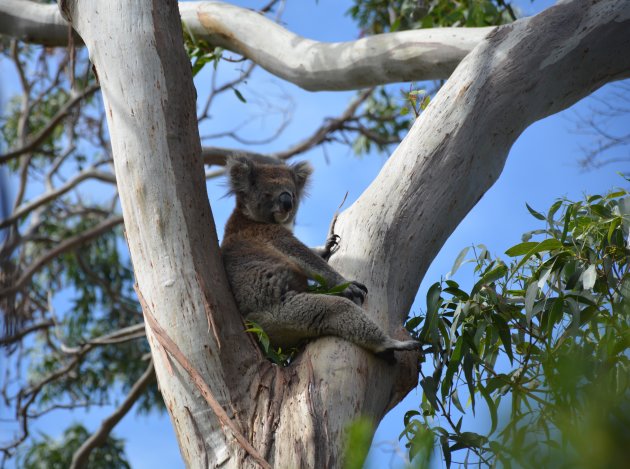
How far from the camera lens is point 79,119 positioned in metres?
9.54

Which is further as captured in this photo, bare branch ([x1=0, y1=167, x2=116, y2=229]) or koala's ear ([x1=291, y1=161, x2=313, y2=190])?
bare branch ([x1=0, y1=167, x2=116, y2=229])

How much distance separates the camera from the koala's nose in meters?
4.13

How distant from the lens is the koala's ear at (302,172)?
180 inches

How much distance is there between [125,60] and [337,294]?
1.22m

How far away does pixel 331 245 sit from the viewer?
10.8ft

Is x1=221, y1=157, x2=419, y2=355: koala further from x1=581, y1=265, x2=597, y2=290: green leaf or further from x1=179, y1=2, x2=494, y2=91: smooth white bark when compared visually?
x1=179, y1=2, x2=494, y2=91: smooth white bark

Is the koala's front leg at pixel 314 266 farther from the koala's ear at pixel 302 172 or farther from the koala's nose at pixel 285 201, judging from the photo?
the koala's ear at pixel 302 172

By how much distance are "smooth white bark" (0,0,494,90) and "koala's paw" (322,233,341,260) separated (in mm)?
1549

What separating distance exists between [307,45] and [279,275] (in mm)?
2261

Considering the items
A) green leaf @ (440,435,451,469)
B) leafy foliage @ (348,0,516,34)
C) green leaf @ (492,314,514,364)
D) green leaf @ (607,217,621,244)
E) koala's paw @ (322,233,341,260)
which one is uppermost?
leafy foliage @ (348,0,516,34)

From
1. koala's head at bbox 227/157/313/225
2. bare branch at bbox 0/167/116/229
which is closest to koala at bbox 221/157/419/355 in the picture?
koala's head at bbox 227/157/313/225

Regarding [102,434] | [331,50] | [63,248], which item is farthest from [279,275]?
[63,248]

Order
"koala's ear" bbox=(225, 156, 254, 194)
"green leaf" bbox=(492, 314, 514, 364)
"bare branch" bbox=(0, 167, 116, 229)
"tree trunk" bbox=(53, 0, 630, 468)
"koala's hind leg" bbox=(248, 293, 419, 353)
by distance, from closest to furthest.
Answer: "tree trunk" bbox=(53, 0, 630, 468) → "koala's hind leg" bbox=(248, 293, 419, 353) → "green leaf" bbox=(492, 314, 514, 364) → "koala's ear" bbox=(225, 156, 254, 194) → "bare branch" bbox=(0, 167, 116, 229)

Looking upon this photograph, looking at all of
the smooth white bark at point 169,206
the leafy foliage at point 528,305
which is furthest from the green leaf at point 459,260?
the smooth white bark at point 169,206
